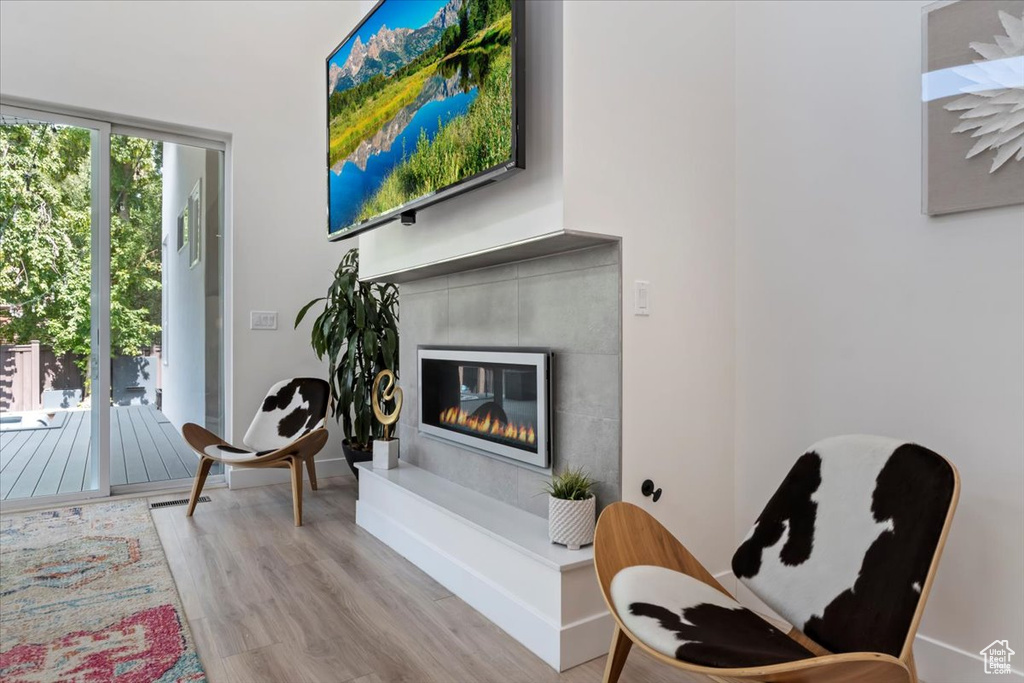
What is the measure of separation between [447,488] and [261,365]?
212 cm

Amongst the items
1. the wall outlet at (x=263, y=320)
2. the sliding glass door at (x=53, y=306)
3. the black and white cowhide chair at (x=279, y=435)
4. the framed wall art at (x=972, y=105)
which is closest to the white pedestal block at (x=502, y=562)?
the black and white cowhide chair at (x=279, y=435)

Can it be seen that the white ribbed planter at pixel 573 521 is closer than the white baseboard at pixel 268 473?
Yes

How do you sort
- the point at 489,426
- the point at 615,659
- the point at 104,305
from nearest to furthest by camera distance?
the point at 615,659 < the point at 489,426 < the point at 104,305

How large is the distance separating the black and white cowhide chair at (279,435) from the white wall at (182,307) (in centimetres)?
61

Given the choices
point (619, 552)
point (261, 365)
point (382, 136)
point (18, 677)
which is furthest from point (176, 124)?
point (619, 552)

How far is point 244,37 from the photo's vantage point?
4.18 metres

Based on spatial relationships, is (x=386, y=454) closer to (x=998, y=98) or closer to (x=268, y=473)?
(x=268, y=473)

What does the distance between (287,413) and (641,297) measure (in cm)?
268

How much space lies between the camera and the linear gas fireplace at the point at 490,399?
7.61 ft

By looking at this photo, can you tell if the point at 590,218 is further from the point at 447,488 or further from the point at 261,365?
the point at 261,365

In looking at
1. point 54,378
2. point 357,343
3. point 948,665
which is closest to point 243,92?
point 357,343

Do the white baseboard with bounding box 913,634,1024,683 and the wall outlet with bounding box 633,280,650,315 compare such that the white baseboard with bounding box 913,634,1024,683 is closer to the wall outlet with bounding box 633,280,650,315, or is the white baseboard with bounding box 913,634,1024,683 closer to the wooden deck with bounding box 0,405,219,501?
the wall outlet with bounding box 633,280,650,315

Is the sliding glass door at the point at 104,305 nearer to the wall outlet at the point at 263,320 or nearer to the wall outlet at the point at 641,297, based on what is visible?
the wall outlet at the point at 263,320

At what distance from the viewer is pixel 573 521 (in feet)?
6.43
